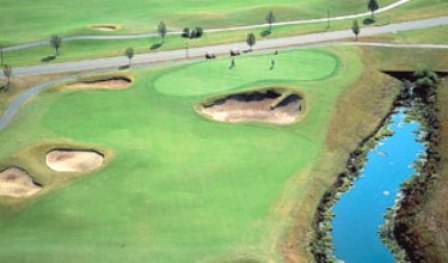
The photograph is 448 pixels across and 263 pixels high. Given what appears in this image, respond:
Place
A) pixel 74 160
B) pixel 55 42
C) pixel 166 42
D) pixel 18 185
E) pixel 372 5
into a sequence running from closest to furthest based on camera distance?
pixel 18 185, pixel 74 160, pixel 55 42, pixel 166 42, pixel 372 5

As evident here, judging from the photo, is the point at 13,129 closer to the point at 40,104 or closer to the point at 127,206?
the point at 40,104

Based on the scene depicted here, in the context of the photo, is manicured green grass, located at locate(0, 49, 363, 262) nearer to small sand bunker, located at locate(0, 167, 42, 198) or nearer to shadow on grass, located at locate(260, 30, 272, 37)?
small sand bunker, located at locate(0, 167, 42, 198)

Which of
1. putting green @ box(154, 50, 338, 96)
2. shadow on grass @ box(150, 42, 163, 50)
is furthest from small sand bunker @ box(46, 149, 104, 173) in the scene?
shadow on grass @ box(150, 42, 163, 50)

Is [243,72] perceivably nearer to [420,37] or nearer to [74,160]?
[420,37]

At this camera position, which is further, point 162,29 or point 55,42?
point 162,29

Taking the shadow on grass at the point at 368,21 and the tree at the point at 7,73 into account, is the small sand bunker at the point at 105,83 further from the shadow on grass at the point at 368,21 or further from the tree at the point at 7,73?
the shadow on grass at the point at 368,21

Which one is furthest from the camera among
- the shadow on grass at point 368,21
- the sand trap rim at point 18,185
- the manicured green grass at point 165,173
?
the shadow on grass at point 368,21

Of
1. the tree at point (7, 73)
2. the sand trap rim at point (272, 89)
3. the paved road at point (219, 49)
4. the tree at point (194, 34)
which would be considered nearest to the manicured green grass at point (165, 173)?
the sand trap rim at point (272, 89)

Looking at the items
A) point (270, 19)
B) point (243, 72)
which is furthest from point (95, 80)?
point (270, 19)
